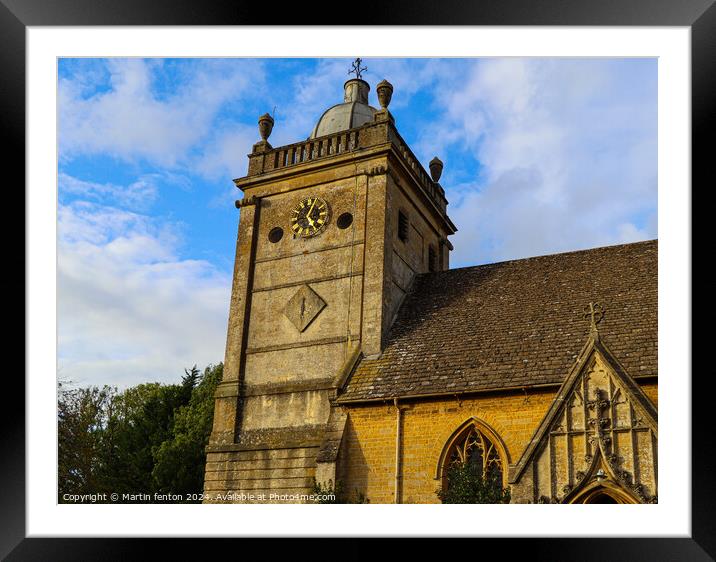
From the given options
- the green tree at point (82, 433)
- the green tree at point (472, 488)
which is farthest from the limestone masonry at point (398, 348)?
the green tree at point (82, 433)

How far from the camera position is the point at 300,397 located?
22562 millimetres

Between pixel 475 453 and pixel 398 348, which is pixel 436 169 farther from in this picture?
pixel 475 453

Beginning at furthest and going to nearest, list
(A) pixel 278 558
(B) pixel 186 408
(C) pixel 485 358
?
1. (B) pixel 186 408
2. (C) pixel 485 358
3. (A) pixel 278 558

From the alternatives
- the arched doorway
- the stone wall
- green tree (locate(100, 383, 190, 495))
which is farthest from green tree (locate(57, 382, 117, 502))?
the arched doorway

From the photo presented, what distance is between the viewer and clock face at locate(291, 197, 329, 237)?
25.2 m

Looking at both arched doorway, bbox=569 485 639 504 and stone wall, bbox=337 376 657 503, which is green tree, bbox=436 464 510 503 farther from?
arched doorway, bbox=569 485 639 504

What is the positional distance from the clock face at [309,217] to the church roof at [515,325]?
148 inches

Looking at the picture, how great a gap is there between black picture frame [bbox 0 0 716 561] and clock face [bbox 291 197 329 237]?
14538 millimetres

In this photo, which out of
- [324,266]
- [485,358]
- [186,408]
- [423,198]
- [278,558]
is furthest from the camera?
[186,408]

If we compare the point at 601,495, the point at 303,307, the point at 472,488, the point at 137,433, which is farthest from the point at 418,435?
the point at 137,433
